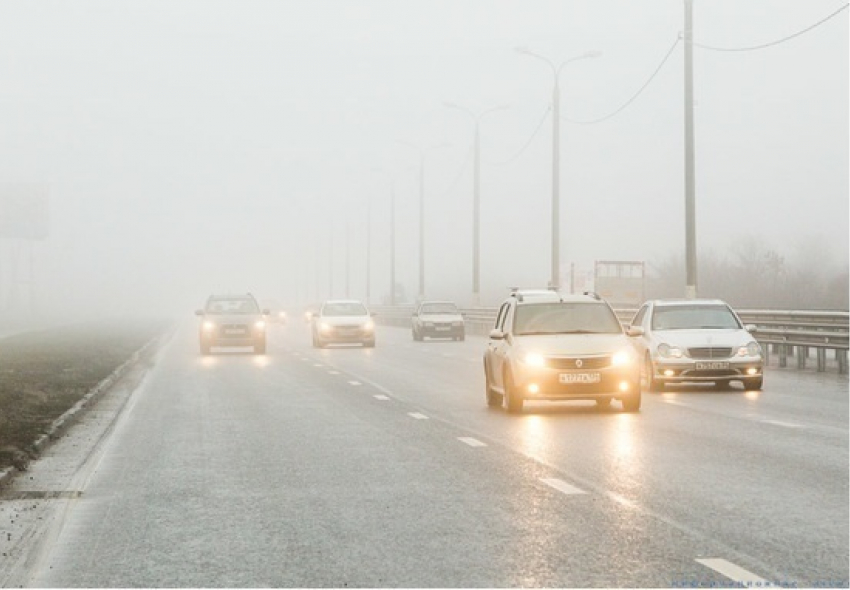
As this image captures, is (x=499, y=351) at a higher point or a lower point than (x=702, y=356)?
higher

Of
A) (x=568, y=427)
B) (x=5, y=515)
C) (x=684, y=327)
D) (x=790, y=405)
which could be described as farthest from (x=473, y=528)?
(x=684, y=327)

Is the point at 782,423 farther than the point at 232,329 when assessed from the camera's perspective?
No

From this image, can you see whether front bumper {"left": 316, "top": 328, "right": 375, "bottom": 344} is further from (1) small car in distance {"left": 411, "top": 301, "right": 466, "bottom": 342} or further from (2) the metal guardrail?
(2) the metal guardrail

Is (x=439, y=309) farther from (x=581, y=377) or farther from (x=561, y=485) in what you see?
(x=561, y=485)

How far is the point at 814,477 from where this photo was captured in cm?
1170

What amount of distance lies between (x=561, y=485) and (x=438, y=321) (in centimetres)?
4237

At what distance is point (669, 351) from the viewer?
2316cm

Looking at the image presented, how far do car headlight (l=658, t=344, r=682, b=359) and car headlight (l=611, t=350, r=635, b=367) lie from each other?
5139 millimetres

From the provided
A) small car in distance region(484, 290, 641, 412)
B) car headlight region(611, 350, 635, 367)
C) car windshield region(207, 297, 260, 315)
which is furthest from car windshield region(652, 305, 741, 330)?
car windshield region(207, 297, 260, 315)

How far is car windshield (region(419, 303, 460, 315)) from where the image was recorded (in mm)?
53938

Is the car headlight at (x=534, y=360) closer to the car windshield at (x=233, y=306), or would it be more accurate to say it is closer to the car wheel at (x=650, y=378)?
the car wheel at (x=650, y=378)

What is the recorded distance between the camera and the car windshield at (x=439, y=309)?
177ft

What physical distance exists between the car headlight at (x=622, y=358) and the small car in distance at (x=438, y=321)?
35.0 meters

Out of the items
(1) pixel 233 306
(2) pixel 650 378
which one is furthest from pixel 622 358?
(1) pixel 233 306
